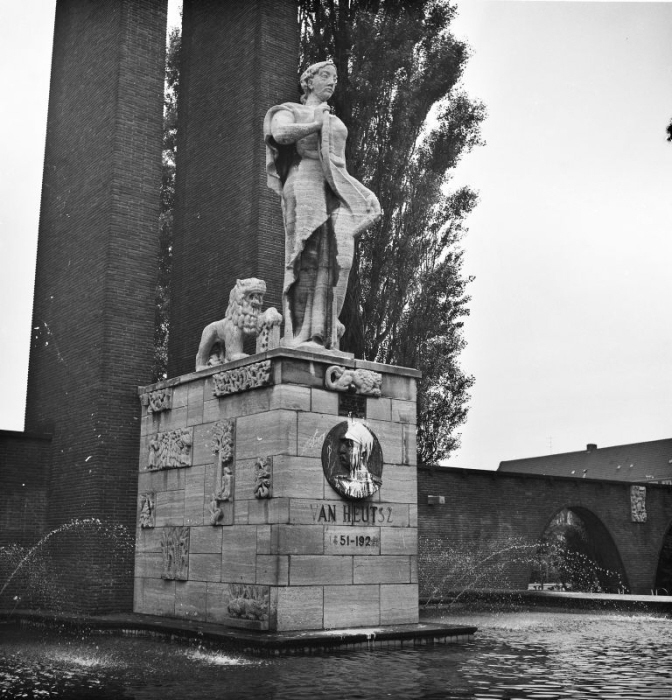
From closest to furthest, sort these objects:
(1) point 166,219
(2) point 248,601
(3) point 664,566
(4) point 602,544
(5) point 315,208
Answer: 1. (2) point 248,601
2. (5) point 315,208
3. (1) point 166,219
4. (4) point 602,544
5. (3) point 664,566

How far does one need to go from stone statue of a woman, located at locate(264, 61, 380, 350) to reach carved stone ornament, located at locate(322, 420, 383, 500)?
3.92 feet

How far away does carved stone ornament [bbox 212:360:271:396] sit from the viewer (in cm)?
1124

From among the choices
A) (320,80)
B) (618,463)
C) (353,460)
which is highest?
(320,80)

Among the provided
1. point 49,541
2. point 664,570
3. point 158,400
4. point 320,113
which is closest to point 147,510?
point 158,400

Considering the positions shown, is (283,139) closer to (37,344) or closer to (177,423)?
(177,423)

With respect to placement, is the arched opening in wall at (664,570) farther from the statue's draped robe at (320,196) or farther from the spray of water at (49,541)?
the statue's draped robe at (320,196)

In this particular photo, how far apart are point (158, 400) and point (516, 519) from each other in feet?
37.4

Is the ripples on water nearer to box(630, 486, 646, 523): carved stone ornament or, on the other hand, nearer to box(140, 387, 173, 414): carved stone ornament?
box(140, 387, 173, 414): carved stone ornament

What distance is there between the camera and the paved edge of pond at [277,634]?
9648 millimetres

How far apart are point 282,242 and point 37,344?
4.88 m

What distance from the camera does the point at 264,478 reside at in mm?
11000

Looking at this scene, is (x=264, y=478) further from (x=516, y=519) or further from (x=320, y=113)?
(x=516, y=519)

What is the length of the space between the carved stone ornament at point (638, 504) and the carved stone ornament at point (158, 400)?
15.8 meters

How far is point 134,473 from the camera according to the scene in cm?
1489
